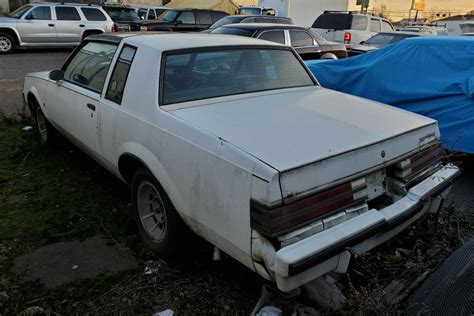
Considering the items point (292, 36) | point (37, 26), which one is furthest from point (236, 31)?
point (37, 26)

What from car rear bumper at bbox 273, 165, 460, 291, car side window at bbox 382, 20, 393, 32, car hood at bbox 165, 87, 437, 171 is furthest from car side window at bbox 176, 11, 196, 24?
car rear bumper at bbox 273, 165, 460, 291

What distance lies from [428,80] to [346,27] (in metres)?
10.6

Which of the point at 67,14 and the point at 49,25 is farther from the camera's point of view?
the point at 67,14

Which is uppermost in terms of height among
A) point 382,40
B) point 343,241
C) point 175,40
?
→ point 175,40

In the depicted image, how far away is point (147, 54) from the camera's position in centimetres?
321

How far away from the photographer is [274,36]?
897 cm

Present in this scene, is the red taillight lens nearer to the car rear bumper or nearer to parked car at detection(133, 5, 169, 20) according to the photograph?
parked car at detection(133, 5, 169, 20)

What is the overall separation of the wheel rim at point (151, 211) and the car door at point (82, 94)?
0.79 metres

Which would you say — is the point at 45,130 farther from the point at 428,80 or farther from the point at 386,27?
the point at 386,27

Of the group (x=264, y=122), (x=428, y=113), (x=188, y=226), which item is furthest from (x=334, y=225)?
(x=428, y=113)

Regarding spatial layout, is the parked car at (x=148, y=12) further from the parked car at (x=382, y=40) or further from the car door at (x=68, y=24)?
the parked car at (x=382, y=40)

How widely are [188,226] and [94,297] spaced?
0.76 meters

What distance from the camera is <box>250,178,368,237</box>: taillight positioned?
204 centimetres

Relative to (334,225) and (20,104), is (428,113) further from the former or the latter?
(20,104)
